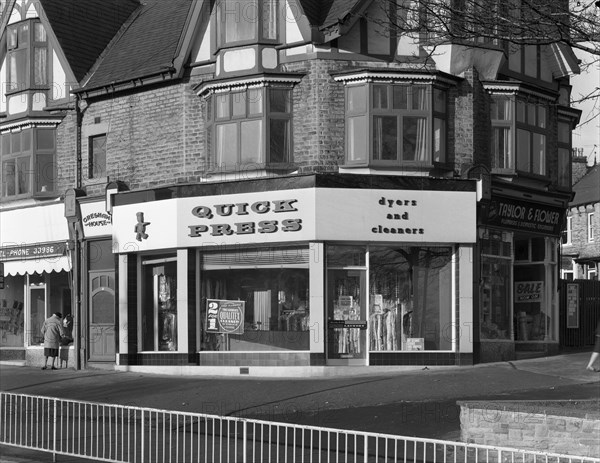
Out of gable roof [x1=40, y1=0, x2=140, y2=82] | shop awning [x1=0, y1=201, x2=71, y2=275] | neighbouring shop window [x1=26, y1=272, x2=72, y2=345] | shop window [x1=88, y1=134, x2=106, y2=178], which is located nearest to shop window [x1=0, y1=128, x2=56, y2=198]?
shop awning [x1=0, y1=201, x2=71, y2=275]

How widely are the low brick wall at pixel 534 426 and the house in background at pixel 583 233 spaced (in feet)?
126

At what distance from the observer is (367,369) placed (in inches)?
928

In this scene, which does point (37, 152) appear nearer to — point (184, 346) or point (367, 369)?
point (184, 346)

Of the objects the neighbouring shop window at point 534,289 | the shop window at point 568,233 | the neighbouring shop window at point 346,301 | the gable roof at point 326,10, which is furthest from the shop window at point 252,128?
the shop window at point 568,233

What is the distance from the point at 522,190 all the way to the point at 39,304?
13638 millimetres

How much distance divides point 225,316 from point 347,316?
2.91 m

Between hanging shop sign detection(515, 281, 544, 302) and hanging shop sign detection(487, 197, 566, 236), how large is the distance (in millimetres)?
1395

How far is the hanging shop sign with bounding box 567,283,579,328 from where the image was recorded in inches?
1184

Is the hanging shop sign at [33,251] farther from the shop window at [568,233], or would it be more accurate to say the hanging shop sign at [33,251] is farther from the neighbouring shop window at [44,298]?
the shop window at [568,233]

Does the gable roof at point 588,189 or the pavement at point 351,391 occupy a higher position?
the gable roof at point 588,189

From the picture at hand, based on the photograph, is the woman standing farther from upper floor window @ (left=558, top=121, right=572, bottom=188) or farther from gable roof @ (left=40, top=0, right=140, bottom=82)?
upper floor window @ (left=558, top=121, right=572, bottom=188)

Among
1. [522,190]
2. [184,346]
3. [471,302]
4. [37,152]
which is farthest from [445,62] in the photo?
[37,152]

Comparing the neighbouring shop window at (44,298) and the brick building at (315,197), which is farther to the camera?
the neighbouring shop window at (44,298)

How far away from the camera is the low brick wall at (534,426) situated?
545 inches
